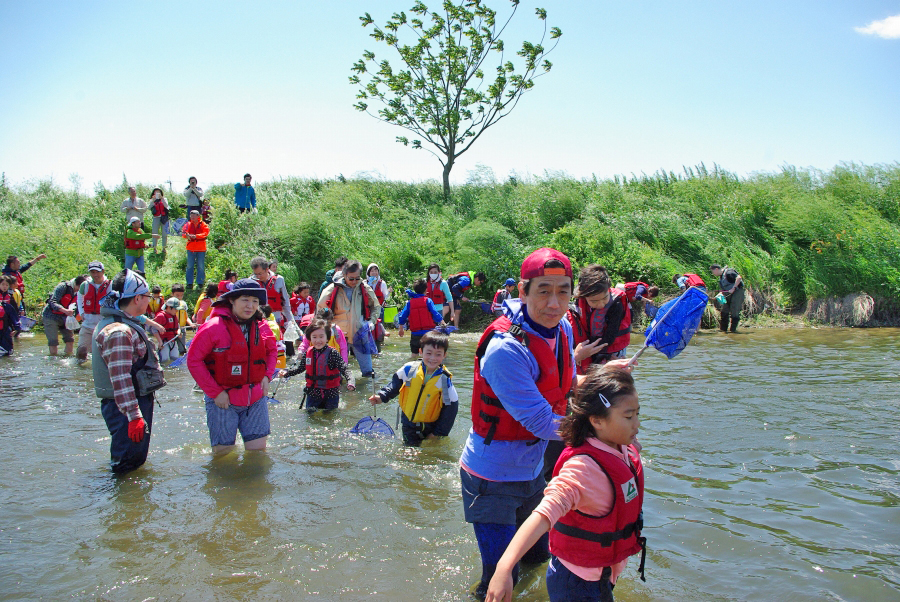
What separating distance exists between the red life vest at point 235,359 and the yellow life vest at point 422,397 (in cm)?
153

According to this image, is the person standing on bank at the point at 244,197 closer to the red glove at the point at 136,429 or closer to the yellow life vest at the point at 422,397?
the yellow life vest at the point at 422,397

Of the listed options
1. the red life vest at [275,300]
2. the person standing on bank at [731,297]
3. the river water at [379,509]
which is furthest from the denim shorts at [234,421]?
the person standing on bank at [731,297]

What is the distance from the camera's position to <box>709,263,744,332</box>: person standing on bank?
53.3 ft

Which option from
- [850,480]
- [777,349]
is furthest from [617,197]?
[850,480]

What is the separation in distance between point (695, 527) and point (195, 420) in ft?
19.3

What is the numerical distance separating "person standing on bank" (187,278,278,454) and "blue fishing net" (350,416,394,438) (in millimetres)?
1579

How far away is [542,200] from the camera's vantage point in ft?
71.5

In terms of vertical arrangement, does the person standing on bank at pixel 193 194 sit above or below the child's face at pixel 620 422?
above

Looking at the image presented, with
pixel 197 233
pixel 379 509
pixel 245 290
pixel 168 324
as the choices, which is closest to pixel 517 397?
pixel 379 509

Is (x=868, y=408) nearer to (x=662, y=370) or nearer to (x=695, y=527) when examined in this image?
(x=662, y=370)

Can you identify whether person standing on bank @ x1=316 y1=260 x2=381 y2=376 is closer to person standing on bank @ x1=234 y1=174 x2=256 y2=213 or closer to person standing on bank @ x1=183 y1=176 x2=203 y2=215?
person standing on bank @ x1=183 y1=176 x2=203 y2=215

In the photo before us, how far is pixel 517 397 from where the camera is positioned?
2.90 meters

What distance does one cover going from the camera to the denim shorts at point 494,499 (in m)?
3.15

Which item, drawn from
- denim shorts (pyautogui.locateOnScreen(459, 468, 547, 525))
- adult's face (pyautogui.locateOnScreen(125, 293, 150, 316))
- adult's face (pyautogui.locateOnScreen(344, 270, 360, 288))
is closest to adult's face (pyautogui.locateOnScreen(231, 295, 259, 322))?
adult's face (pyautogui.locateOnScreen(125, 293, 150, 316))
